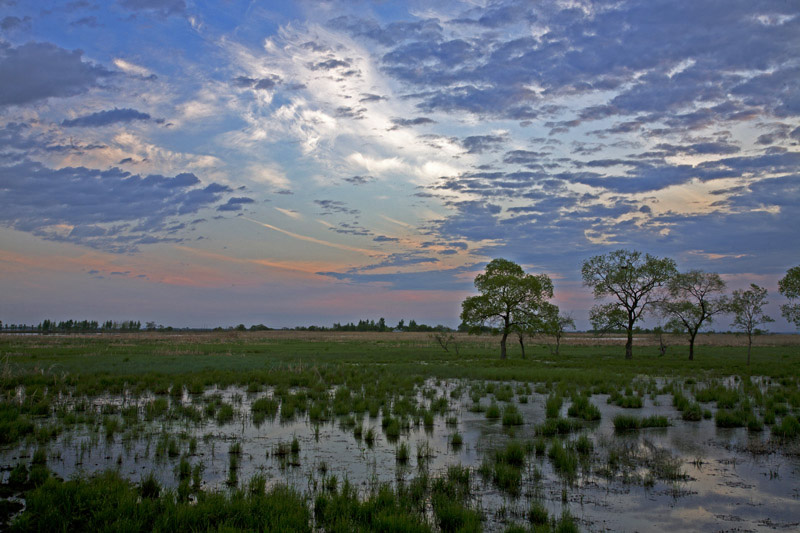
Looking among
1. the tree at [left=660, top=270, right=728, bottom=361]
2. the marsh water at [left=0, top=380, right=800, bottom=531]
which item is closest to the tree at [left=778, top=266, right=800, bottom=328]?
the tree at [left=660, top=270, right=728, bottom=361]

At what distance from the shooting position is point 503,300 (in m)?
48.4

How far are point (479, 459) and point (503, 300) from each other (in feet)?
123

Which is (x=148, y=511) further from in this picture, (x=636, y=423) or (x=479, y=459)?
(x=636, y=423)

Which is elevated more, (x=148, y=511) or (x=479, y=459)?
(x=148, y=511)

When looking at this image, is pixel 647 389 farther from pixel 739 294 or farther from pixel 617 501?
pixel 739 294

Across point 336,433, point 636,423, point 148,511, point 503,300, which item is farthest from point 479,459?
point 503,300

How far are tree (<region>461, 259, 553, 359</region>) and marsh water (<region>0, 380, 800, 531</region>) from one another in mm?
30428

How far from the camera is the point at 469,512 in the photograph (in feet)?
25.6

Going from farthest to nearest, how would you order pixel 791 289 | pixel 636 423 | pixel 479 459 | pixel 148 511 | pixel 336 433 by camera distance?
pixel 791 289
pixel 636 423
pixel 336 433
pixel 479 459
pixel 148 511

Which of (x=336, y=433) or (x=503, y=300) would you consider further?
(x=503, y=300)

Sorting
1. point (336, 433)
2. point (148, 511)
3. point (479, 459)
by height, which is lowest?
point (336, 433)

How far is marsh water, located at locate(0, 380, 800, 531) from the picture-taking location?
876 centimetres

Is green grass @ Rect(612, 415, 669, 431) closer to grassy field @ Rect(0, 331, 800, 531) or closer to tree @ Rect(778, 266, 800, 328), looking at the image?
grassy field @ Rect(0, 331, 800, 531)

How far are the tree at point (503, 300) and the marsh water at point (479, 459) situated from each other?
30.4m
